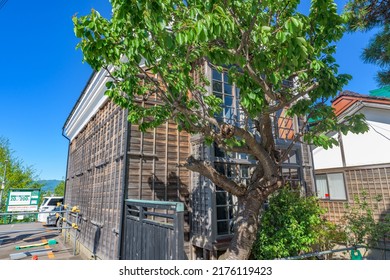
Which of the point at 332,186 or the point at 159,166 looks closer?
the point at 159,166

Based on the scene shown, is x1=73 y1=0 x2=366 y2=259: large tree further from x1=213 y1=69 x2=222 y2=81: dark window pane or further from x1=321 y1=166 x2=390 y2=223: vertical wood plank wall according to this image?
x1=321 y1=166 x2=390 y2=223: vertical wood plank wall

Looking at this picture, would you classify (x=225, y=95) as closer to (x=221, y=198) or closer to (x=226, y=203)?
(x=221, y=198)

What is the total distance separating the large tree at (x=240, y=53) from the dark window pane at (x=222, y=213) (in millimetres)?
1370

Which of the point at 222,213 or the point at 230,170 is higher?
the point at 230,170

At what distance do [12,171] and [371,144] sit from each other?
25.3 m

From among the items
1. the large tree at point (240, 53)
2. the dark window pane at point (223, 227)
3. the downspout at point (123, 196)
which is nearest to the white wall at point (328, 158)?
the dark window pane at point (223, 227)

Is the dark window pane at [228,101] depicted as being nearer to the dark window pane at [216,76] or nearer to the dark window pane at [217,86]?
the dark window pane at [217,86]

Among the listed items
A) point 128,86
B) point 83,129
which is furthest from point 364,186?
point 83,129

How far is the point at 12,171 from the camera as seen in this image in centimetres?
2066

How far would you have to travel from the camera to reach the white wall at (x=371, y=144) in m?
8.73

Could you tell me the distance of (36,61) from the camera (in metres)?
8.98

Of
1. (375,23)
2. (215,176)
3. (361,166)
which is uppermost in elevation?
(375,23)

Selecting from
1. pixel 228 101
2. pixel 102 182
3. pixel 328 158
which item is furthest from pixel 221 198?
pixel 328 158
